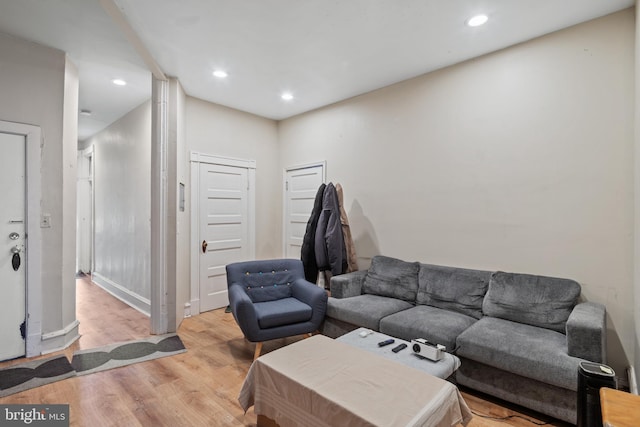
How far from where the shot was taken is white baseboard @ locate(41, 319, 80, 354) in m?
2.84

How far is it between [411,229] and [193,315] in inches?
115

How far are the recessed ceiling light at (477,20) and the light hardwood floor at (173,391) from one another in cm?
283

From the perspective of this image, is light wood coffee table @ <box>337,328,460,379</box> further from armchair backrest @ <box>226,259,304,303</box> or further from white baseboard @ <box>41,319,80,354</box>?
white baseboard @ <box>41,319,80,354</box>

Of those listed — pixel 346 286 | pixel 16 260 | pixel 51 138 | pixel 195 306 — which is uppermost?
pixel 51 138

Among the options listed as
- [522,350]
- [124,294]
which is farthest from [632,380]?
[124,294]

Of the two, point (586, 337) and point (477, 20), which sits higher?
point (477, 20)

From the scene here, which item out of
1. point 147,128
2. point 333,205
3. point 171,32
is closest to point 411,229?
point 333,205

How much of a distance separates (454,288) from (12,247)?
3938mm

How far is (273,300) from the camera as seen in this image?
3.17 meters

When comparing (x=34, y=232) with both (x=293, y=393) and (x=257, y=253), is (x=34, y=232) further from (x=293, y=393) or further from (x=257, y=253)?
(x=293, y=393)

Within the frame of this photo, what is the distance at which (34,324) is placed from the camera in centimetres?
279

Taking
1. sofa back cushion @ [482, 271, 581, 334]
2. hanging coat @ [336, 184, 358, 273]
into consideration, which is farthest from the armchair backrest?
sofa back cushion @ [482, 271, 581, 334]

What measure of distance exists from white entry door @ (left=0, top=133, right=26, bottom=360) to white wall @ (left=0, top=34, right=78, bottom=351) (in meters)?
0.15

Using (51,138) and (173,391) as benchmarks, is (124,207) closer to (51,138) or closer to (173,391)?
(51,138)
